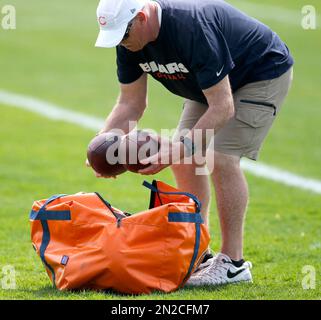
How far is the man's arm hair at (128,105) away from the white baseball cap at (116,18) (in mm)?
825

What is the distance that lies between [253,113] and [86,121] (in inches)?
324

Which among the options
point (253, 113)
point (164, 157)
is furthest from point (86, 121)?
point (164, 157)

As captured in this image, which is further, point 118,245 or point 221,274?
point 221,274

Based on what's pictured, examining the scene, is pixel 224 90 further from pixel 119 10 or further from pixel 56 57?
pixel 56 57

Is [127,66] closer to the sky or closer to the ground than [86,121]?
closer to the sky

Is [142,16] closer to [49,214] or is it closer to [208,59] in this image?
[208,59]

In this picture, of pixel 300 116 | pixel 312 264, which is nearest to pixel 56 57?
pixel 300 116

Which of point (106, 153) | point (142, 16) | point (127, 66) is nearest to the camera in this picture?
point (142, 16)

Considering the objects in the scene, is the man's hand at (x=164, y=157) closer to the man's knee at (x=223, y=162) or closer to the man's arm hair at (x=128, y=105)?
the man's knee at (x=223, y=162)

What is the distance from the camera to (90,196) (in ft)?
20.2

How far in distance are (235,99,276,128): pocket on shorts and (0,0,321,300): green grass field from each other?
1.10 m

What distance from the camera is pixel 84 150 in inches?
494

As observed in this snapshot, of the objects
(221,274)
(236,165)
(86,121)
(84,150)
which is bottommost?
(86,121)

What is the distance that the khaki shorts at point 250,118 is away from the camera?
6449 mm
